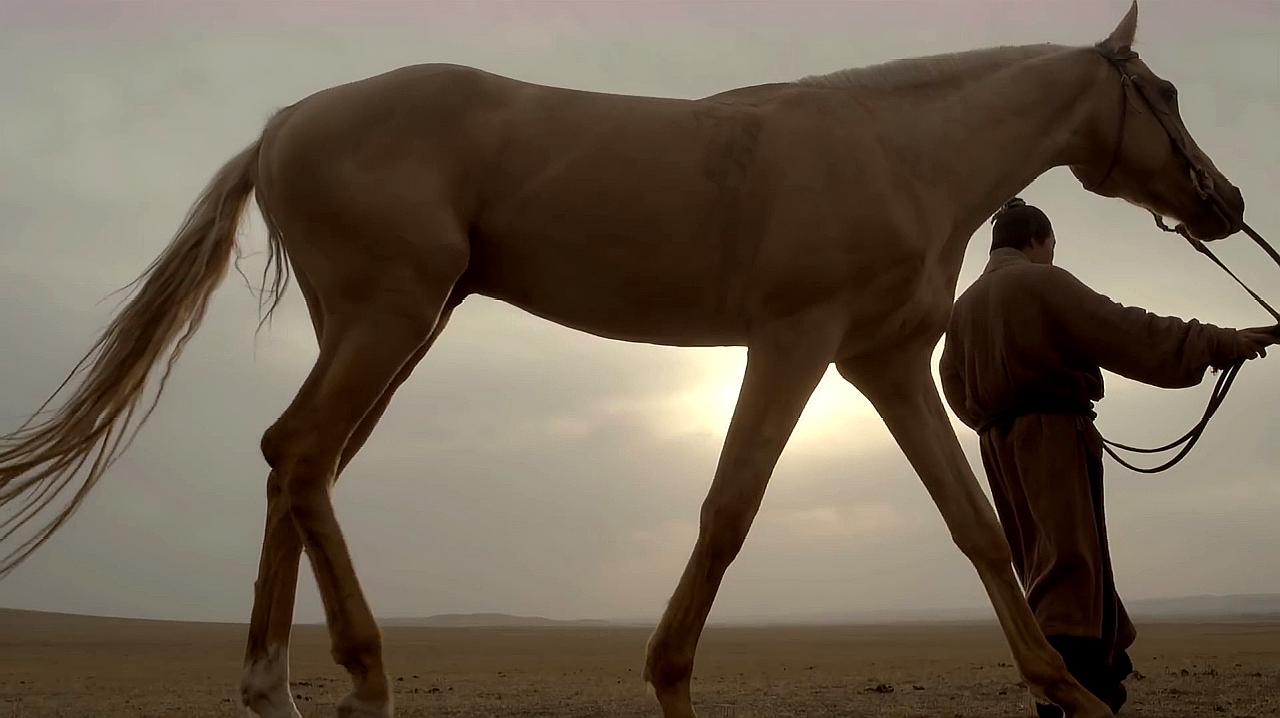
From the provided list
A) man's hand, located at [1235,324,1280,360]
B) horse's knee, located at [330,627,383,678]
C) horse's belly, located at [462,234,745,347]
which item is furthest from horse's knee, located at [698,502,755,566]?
man's hand, located at [1235,324,1280,360]

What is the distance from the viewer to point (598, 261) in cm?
339

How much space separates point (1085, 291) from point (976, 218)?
2.20 feet

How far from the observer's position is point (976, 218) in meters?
3.77

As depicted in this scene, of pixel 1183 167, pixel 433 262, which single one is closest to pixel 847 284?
pixel 433 262

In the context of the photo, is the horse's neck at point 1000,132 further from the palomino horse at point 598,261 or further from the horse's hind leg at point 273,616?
the horse's hind leg at point 273,616

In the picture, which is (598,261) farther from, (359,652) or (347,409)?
(359,652)

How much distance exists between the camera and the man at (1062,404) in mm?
3900

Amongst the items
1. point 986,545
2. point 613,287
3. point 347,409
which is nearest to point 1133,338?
point 986,545

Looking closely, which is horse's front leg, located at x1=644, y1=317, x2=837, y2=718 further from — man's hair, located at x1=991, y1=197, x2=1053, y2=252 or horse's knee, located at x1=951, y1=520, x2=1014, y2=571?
man's hair, located at x1=991, y1=197, x2=1053, y2=252

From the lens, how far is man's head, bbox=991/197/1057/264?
463 cm

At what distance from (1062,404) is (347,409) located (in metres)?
2.79

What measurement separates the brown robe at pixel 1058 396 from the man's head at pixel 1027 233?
0.20 meters

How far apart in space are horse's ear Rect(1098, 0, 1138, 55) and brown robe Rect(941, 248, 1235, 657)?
0.88 metres

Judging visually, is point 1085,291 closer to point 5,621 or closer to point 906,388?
point 906,388
